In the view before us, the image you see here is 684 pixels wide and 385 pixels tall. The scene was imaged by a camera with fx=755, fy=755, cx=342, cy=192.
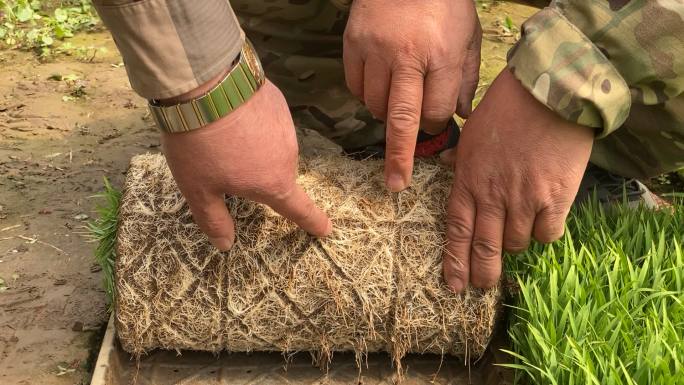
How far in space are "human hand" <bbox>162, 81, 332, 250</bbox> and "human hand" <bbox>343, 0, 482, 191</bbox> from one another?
227mm

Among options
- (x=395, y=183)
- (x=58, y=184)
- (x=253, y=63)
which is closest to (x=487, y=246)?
(x=395, y=183)

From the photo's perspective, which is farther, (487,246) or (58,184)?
(58,184)

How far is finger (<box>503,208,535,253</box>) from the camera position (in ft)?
5.80

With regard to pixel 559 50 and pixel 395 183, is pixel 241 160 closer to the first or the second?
pixel 395 183

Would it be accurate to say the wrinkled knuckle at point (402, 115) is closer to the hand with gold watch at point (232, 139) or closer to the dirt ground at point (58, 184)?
the hand with gold watch at point (232, 139)

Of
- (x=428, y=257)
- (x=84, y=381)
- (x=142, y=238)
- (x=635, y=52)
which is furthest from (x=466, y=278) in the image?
(x=84, y=381)

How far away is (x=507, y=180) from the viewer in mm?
1728

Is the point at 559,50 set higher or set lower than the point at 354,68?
higher

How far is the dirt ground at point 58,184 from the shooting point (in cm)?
214

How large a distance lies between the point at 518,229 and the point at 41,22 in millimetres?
3528

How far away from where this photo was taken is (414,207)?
1.95 metres

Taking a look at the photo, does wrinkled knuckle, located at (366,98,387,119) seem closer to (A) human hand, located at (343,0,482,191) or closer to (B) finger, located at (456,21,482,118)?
(A) human hand, located at (343,0,482,191)

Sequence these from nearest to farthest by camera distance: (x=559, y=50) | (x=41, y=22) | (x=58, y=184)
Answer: (x=559, y=50)
(x=58, y=184)
(x=41, y=22)

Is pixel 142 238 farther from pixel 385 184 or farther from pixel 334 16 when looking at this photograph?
pixel 334 16
